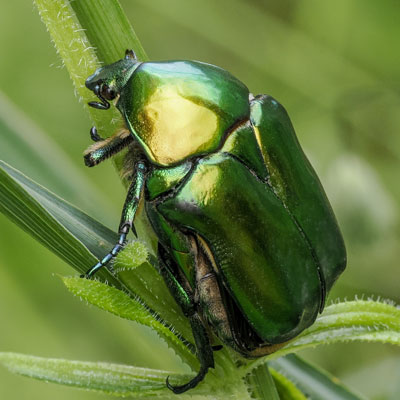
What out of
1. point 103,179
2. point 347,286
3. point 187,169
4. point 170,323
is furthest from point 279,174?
point 103,179

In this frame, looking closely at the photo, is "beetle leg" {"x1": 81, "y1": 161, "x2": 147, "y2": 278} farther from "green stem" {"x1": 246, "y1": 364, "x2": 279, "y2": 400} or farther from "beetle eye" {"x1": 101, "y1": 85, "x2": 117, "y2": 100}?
"green stem" {"x1": 246, "y1": 364, "x2": 279, "y2": 400}

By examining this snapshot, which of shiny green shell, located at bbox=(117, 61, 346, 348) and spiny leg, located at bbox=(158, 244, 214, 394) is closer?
spiny leg, located at bbox=(158, 244, 214, 394)

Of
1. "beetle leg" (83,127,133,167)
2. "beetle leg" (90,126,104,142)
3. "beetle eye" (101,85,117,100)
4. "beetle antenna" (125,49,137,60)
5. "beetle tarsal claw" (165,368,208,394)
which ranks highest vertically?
"beetle antenna" (125,49,137,60)

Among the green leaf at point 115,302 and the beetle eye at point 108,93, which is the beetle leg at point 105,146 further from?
the green leaf at point 115,302

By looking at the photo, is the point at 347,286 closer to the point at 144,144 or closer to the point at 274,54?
the point at 274,54

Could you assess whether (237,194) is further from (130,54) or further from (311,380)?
(311,380)

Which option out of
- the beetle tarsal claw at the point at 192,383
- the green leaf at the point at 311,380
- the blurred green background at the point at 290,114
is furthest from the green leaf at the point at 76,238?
the blurred green background at the point at 290,114

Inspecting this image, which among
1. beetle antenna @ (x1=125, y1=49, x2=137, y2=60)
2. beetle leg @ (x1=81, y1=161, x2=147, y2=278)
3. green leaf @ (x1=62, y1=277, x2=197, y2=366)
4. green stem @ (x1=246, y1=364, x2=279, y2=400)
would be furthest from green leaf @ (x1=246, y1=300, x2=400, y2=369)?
beetle antenna @ (x1=125, y1=49, x2=137, y2=60)
